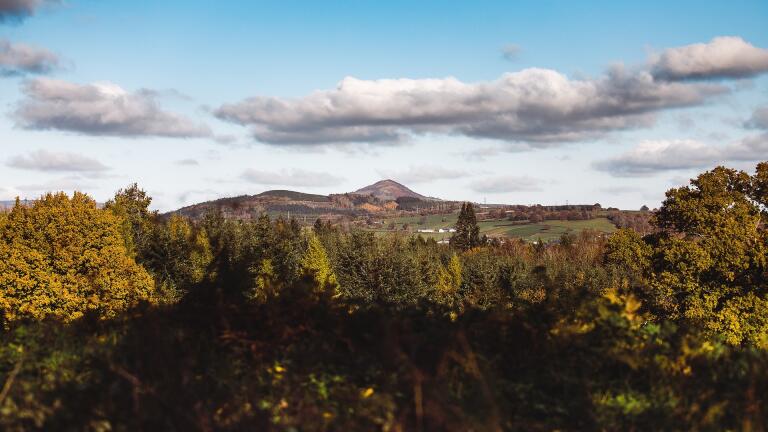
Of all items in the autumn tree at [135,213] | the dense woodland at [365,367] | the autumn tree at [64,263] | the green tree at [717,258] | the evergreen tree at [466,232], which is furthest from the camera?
the evergreen tree at [466,232]

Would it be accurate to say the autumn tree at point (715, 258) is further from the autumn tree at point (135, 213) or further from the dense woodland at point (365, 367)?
the autumn tree at point (135, 213)

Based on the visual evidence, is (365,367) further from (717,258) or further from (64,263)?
(64,263)

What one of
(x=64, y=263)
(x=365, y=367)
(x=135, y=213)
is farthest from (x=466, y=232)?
(x=365, y=367)

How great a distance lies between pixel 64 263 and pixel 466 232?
343ft

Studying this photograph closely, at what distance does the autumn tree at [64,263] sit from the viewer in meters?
30.0

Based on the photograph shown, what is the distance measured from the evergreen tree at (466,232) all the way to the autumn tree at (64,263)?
9832 centimetres

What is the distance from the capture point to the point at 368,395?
261 inches

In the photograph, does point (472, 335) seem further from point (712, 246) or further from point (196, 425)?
point (712, 246)

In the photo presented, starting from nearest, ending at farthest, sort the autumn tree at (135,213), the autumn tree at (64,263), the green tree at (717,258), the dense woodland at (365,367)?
the dense woodland at (365,367) < the green tree at (717,258) < the autumn tree at (64,263) < the autumn tree at (135,213)

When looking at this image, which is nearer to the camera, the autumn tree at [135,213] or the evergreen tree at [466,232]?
the autumn tree at [135,213]

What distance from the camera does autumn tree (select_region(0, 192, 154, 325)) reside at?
30.0 meters

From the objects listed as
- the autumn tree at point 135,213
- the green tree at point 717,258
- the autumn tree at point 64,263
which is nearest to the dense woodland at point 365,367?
the green tree at point 717,258

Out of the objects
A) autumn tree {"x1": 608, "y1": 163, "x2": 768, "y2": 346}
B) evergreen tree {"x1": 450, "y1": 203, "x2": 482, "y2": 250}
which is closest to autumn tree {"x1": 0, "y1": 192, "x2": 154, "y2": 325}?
autumn tree {"x1": 608, "y1": 163, "x2": 768, "y2": 346}

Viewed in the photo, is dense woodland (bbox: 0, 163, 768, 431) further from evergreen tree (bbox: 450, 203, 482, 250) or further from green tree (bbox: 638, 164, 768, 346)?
evergreen tree (bbox: 450, 203, 482, 250)
